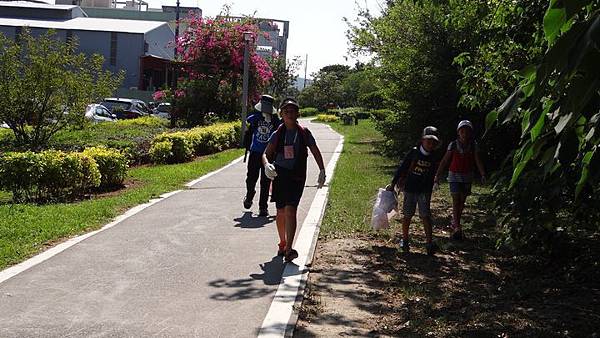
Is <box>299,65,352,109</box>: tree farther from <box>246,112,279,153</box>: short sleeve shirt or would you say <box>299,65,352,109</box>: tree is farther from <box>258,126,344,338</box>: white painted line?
<box>246,112,279,153</box>: short sleeve shirt

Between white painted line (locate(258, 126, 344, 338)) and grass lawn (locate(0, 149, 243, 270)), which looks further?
grass lawn (locate(0, 149, 243, 270))

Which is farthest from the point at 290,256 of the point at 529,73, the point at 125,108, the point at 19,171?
the point at 125,108

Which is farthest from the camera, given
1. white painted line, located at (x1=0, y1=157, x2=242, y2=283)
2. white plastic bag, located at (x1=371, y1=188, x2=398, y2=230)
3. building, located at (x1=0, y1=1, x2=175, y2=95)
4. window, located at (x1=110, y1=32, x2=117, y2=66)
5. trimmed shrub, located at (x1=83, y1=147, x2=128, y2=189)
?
window, located at (x1=110, y1=32, x2=117, y2=66)

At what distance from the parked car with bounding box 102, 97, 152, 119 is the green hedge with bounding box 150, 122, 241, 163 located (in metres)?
13.5

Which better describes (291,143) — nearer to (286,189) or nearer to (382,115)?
(286,189)

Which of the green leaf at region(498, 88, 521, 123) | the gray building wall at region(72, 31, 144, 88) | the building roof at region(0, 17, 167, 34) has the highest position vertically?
the building roof at region(0, 17, 167, 34)

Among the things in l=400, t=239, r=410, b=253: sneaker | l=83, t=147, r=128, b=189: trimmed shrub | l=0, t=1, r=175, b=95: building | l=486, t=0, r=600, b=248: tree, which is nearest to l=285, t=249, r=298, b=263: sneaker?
l=400, t=239, r=410, b=253: sneaker

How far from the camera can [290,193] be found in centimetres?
702

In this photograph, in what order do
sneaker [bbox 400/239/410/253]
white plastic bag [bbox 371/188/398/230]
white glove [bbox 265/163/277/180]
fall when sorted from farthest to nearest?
white plastic bag [bbox 371/188/398/230], sneaker [bbox 400/239/410/253], white glove [bbox 265/163/277/180]

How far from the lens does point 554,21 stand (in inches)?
74.0

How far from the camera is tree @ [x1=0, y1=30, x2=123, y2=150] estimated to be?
15.7 m

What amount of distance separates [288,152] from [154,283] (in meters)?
1.93

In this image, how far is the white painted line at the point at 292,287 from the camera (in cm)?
503

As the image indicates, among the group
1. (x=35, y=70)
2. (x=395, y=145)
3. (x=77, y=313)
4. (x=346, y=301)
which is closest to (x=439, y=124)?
(x=395, y=145)
